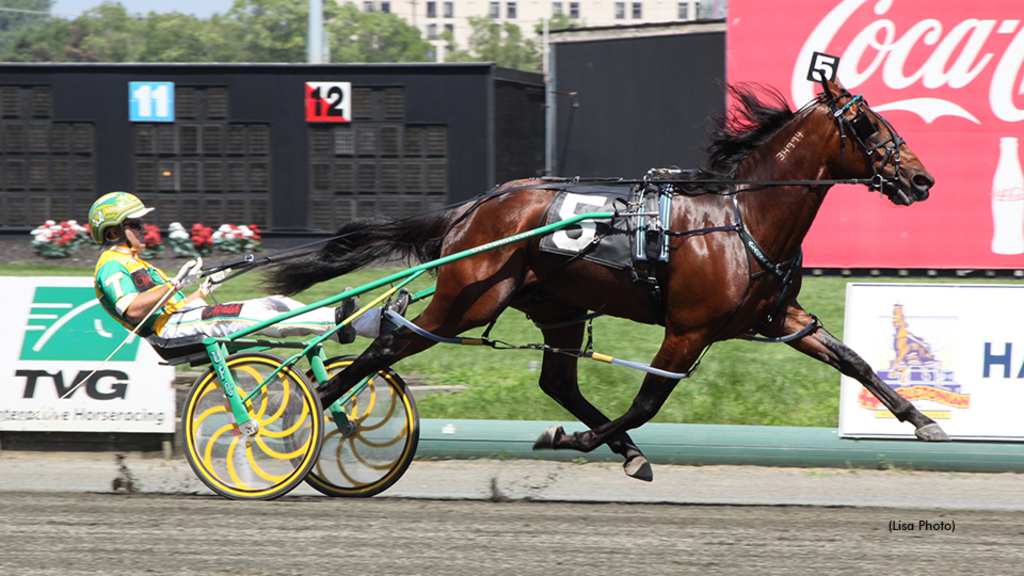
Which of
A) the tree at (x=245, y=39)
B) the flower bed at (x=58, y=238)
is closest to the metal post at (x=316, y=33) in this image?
the flower bed at (x=58, y=238)

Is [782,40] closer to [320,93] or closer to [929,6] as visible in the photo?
[929,6]

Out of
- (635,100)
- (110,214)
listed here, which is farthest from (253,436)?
(635,100)

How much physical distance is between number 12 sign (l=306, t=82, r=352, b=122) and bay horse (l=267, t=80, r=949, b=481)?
10144 millimetres

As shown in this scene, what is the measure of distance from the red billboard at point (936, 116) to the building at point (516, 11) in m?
89.9

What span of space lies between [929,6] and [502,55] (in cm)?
8488

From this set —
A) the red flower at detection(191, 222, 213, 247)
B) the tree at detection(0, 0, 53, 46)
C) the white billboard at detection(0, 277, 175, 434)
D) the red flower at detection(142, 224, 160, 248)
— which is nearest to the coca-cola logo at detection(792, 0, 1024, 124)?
the red flower at detection(191, 222, 213, 247)

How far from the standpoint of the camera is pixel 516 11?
380 ft

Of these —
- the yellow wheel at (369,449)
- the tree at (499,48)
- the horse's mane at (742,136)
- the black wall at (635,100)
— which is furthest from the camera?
the tree at (499,48)

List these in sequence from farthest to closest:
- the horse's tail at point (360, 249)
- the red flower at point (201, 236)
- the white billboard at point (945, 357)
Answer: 1. the red flower at point (201, 236)
2. the white billboard at point (945, 357)
3. the horse's tail at point (360, 249)

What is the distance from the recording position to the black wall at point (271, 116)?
1494 centimetres

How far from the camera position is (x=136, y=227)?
511 centimetres

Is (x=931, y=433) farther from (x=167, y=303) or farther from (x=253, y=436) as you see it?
(x=167, y=303)

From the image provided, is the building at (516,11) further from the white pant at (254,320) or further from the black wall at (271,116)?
the white pant at (254,320)

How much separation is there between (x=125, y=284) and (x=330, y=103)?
34.4ft
